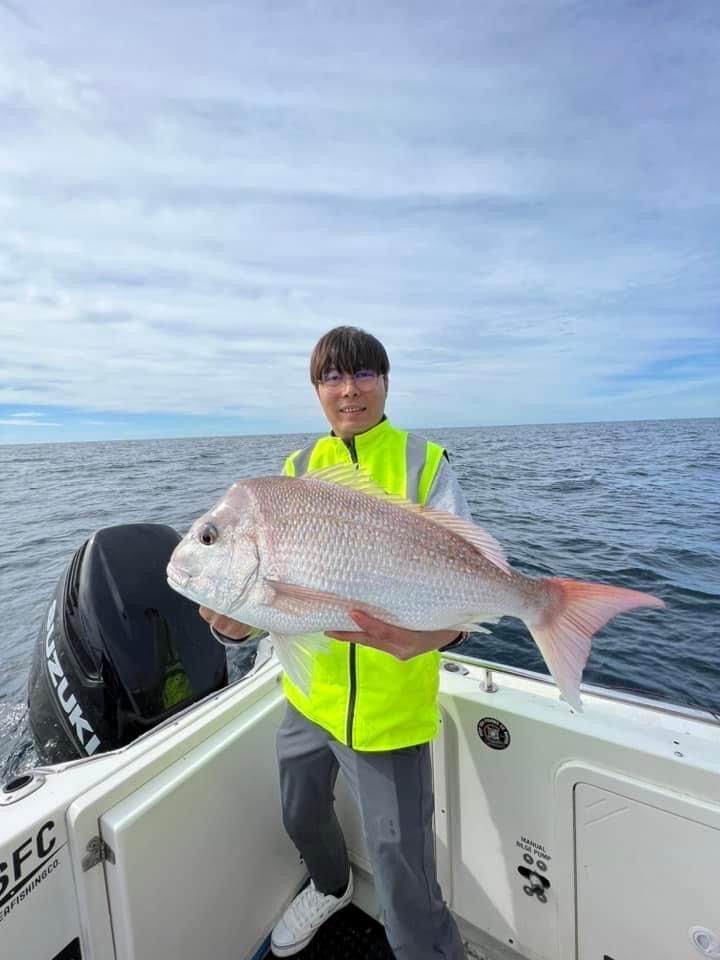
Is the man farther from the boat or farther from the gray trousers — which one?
the boat

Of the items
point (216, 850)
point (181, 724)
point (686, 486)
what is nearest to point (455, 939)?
point (216, 850)

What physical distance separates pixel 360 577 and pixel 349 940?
7.37ft

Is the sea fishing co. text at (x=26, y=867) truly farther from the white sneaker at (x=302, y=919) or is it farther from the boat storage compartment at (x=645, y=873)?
the boat storage compartment at (x=645, y=873)

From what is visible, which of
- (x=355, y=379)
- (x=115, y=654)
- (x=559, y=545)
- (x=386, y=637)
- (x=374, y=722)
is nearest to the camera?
(x=386, y=637)

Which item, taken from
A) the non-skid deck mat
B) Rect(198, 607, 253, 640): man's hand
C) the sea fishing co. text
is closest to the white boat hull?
the sea fishing co. text

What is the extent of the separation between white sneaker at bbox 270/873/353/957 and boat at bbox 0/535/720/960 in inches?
4.0

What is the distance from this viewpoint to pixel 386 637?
167 cm

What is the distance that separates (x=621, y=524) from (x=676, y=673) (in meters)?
7.07

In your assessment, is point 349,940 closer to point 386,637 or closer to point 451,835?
point 451,835

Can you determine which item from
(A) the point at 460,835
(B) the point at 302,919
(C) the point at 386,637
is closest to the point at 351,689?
(C) the point at 386,637

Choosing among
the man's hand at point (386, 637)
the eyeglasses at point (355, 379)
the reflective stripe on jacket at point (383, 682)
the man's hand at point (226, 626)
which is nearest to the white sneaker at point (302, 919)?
the reflective stripe on jacket at point (383, 682)

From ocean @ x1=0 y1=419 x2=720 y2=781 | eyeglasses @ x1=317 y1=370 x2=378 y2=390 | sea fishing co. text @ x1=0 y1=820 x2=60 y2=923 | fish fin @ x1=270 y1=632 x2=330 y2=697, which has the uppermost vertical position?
eyeglasses @ x1=317 y1=370 x2=378 y2=390

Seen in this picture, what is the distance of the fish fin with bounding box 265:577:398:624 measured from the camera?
5.48ft

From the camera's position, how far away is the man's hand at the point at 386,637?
1656mm
